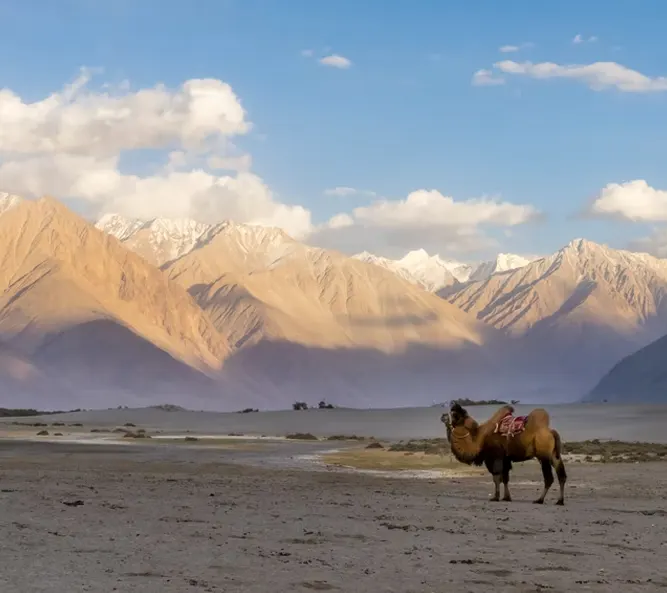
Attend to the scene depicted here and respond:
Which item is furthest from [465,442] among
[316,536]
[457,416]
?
[316,536]

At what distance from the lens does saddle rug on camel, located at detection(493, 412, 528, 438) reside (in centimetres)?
2294

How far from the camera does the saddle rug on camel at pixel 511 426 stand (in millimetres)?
22938

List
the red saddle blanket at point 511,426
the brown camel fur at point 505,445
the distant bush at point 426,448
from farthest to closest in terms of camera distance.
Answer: the distant bush at point 426,448 < the red saddle blanket at point 511,426 < the brown camel fur at point 505,445

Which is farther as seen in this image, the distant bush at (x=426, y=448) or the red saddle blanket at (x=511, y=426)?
the distant bush at (x=426, y=448)

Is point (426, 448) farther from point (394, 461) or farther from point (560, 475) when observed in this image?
point (560, 475)

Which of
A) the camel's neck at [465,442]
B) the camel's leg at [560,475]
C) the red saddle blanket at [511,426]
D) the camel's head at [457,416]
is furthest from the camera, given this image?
the camel's head at [457,416]

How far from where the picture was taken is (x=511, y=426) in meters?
23.1

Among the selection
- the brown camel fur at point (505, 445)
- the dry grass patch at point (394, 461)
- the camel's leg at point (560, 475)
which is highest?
the brown camel fur at point (505, 445)

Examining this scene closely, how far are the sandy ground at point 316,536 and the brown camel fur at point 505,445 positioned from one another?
26.2 inches

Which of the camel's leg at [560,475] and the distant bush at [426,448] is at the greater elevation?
the camel's leg at [560,475]

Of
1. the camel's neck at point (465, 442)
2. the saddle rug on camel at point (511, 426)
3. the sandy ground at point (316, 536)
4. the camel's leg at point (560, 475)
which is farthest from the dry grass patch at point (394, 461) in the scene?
the camel's leg at point (560, 475)

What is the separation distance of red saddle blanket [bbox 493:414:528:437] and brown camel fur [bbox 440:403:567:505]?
0.07 meters

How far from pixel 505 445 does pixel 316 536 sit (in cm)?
815

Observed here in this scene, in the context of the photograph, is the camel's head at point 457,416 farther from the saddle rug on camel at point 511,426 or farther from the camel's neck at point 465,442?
the saddle rug on camel at point 511,426
